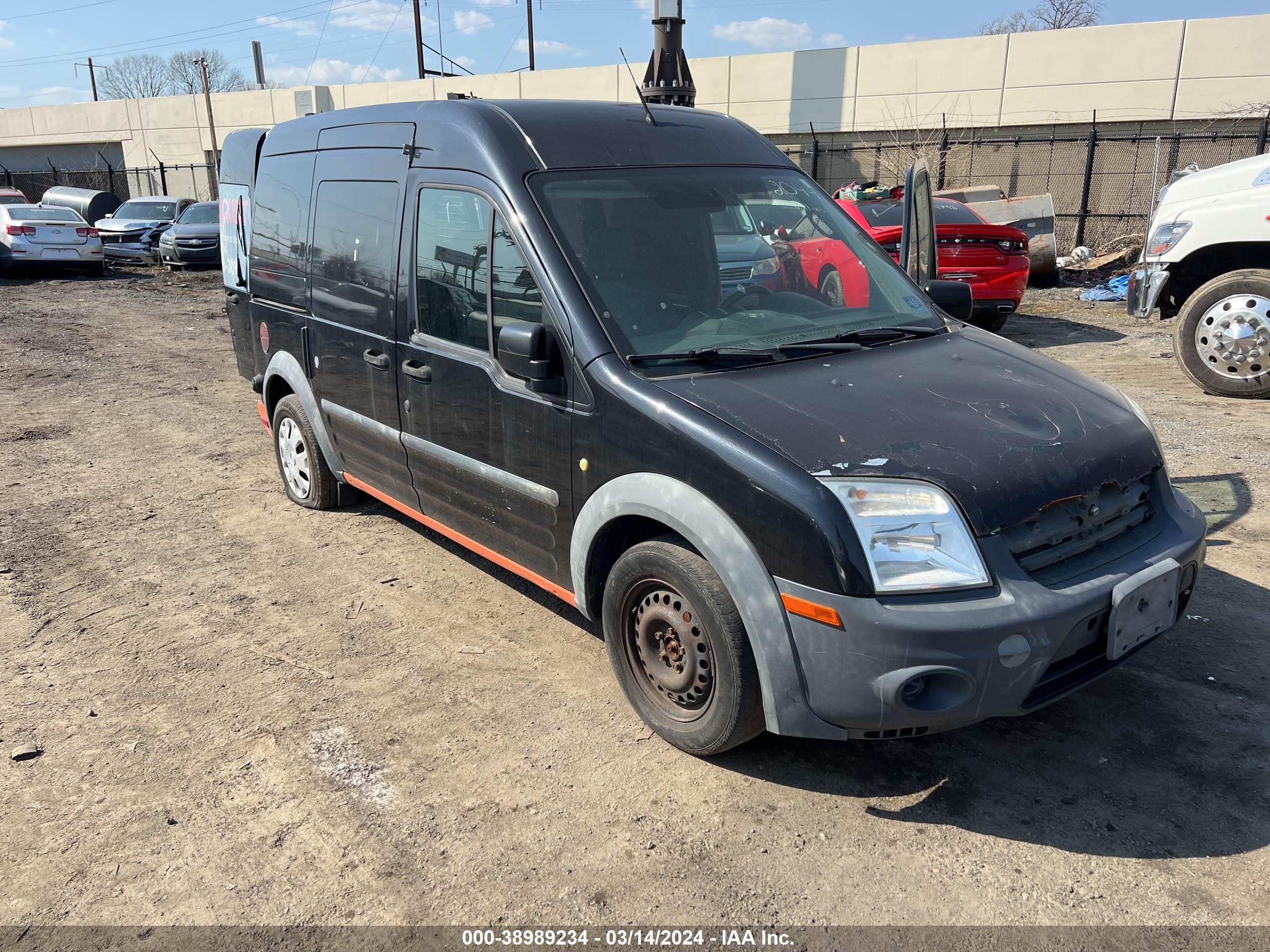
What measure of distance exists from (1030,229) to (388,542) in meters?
13.4

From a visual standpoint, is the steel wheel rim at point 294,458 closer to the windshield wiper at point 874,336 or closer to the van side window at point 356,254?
the van side window at point 356,254

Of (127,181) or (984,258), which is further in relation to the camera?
(127,181)

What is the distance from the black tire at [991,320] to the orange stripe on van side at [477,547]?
7.65 metres

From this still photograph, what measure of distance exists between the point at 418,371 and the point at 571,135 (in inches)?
46.3

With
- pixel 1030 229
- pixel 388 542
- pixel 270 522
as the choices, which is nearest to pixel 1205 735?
pixel 388 542

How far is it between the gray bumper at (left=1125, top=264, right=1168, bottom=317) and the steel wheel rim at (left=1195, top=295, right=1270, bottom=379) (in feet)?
1.59

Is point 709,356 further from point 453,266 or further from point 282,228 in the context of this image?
point 282,228

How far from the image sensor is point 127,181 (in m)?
39.0

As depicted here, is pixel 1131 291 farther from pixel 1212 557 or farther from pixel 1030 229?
pixel 1030 229

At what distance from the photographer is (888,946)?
244cm

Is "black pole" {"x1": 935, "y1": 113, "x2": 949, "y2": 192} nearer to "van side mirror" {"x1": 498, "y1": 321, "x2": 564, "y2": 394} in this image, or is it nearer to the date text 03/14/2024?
"van side mirror" {"x1": 498, "y1": 321, "x2": 564, "y2": 394}

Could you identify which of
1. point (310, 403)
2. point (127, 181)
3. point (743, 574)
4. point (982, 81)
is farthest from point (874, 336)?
point (127, 181)

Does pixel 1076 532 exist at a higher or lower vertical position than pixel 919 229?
lower

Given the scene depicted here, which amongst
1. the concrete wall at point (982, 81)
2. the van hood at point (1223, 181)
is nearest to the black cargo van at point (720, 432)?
the van hood at point (1223, 181)
